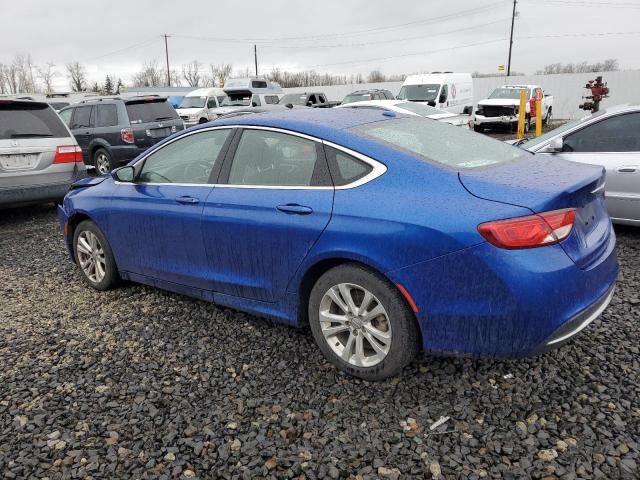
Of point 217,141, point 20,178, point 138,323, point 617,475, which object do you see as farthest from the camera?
point 20,178

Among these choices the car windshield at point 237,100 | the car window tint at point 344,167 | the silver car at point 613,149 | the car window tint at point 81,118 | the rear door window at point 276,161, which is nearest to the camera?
the car window tint at point 344,167

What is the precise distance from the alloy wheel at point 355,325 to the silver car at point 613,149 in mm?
3107

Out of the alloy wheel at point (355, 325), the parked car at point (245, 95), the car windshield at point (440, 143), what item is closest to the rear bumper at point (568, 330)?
the alloy wheel at point (355, 325)

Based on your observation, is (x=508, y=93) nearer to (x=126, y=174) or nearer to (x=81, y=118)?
(x=81, y=118)

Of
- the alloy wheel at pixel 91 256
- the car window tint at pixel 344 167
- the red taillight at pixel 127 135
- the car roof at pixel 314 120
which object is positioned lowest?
the alloy wheel at pixel 91 256

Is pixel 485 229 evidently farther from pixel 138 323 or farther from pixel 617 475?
pixel 138 323

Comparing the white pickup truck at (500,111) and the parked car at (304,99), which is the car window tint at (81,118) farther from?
the white pickup truck at (500,111)

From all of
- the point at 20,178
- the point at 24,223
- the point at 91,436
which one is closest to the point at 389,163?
the point at 91,436

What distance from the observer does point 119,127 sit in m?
11.2

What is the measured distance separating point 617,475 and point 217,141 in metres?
3.00

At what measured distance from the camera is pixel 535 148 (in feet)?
19.3

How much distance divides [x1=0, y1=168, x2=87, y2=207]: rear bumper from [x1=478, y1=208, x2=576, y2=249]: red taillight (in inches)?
257

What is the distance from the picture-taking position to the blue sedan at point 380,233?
2518 millimetres

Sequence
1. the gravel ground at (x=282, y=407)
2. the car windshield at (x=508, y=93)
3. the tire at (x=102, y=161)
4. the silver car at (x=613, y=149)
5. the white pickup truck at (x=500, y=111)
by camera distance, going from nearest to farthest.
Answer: the gravel ground at (x=282, y=407) → the silver car at (x=613, y=149) → the tire at (x=102, y=161) → the white pickup truck at (x=500, y=111) → the car windshield at (x=508, y=93)
